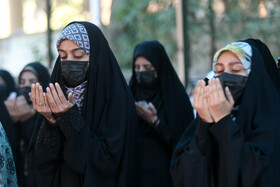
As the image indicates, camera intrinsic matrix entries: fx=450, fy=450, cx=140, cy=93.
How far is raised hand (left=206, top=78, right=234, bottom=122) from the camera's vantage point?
2291mm

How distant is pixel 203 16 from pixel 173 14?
646 millimetres

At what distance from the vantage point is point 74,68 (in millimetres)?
2779

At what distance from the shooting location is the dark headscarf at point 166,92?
3.99 metres

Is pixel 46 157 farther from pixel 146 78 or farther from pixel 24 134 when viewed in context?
pixel 24 134

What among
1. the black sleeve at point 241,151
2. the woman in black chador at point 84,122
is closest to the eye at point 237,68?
the black sleeve at point 241,151

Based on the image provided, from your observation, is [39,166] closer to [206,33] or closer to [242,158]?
[242,158]

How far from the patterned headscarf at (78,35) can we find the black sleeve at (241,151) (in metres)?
1.00

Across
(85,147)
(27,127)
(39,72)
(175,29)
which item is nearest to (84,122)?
(85,147)

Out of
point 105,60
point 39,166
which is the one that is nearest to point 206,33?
point 105,60

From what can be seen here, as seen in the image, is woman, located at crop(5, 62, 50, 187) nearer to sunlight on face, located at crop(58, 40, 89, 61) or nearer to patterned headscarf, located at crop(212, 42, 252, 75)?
sunlight on face, located at crop(58, 40, 89, 61)

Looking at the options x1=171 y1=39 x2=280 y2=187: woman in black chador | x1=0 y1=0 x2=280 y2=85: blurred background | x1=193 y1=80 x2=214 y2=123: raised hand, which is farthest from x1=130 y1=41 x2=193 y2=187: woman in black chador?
x1=0 y1=0 x2=280 y2=85: blurred background

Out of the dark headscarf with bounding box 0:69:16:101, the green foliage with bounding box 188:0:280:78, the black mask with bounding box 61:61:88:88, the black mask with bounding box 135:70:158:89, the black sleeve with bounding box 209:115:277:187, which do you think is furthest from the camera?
the green foliage with bounding box 188:0:280:78

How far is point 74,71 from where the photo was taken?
9.12ft

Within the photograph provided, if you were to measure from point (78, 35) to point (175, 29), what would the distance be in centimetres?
495
